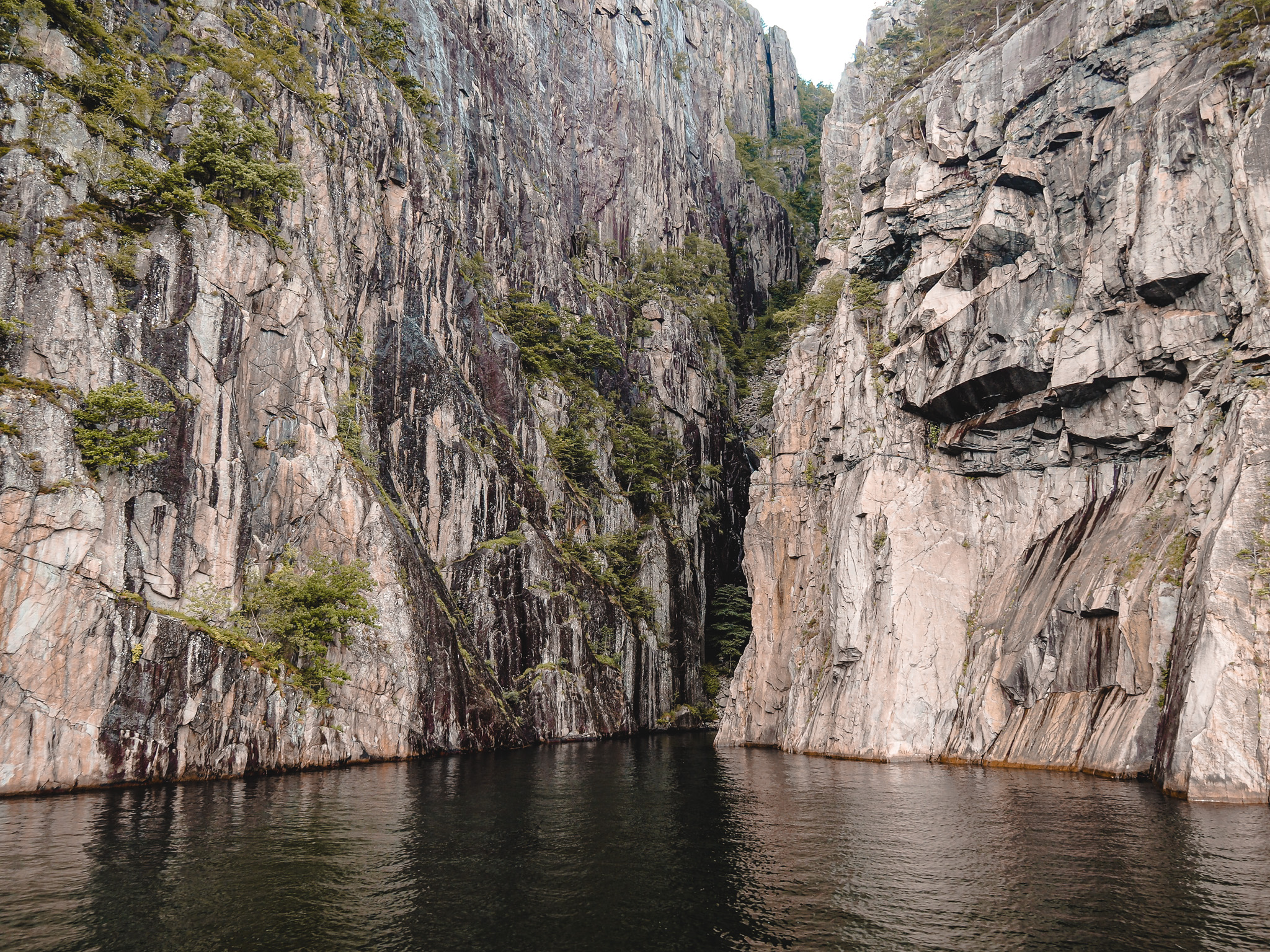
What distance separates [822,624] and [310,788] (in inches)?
1308

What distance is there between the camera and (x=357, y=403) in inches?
1914

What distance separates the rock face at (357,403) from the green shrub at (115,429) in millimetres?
656

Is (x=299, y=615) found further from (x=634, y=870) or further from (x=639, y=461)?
(x=639, y=461)

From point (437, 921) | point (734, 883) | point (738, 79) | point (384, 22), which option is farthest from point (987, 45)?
point (738, 79)

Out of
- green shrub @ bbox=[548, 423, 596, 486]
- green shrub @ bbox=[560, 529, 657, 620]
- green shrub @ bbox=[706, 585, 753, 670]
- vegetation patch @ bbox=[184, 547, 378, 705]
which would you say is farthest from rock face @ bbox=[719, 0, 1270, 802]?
vegetation patch @ bbox=[184, 547, 378, 705]

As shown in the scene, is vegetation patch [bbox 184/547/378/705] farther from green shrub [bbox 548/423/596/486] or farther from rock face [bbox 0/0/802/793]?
green shrub [bbox 548/423/596/486]

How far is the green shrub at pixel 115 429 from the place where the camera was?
105 ft

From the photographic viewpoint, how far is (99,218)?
121 feet

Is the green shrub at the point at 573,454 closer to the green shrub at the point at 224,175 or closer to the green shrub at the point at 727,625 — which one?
the green shrub at the point at 727,625

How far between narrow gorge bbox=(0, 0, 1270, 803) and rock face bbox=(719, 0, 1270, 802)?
214 mm

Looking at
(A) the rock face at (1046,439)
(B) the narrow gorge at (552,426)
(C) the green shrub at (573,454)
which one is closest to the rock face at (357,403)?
(B) the narrow gorge at (552,426)

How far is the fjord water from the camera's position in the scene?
12.6 metres

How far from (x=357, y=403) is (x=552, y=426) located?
74.8 ft

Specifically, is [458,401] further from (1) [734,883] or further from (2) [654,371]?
Answer: (1) [734,883]
